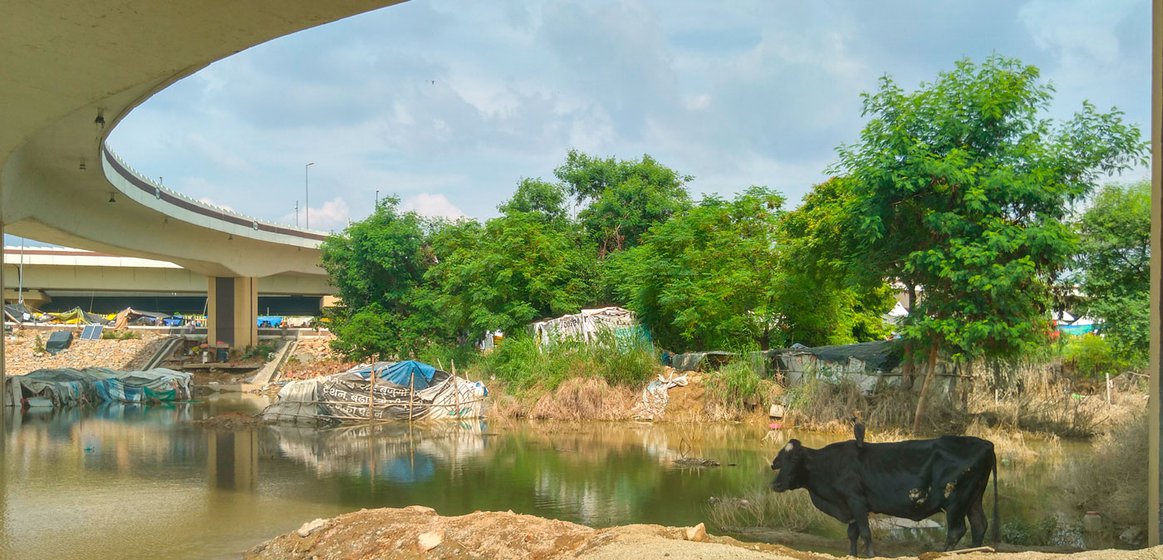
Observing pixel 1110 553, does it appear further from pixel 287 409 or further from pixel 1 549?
pixel 287 409

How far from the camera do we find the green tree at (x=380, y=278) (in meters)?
36.2

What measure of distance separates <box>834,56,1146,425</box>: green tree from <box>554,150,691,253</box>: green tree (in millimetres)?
16395

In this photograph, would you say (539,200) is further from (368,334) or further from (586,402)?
(586,402)

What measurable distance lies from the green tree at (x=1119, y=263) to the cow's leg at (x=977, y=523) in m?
6.49

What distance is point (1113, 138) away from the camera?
1473cm

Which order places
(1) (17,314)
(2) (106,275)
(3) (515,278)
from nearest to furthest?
(3) (515,278)
(1) (17,314)
(2) (106,275)

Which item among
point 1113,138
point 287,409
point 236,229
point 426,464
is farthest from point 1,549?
point 236,229

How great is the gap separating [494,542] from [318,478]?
7.57 metres

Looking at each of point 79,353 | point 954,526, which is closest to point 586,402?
point 954,526

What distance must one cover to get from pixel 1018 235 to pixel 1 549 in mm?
15409

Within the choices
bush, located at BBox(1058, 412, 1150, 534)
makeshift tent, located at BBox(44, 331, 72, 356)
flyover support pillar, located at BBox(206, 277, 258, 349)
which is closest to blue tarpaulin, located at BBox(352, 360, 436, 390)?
bush, located at BBox(1058, 412, 1150, 534)

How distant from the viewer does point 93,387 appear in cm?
3091

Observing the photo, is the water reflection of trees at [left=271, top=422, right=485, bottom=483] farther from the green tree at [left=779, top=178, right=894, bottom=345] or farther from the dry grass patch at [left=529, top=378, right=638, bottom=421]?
the green tree at [left=779, top=178, right=894, bottom=345]

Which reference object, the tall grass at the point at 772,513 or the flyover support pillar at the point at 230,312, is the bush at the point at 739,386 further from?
the flyover support pillar at the point at 230,312
